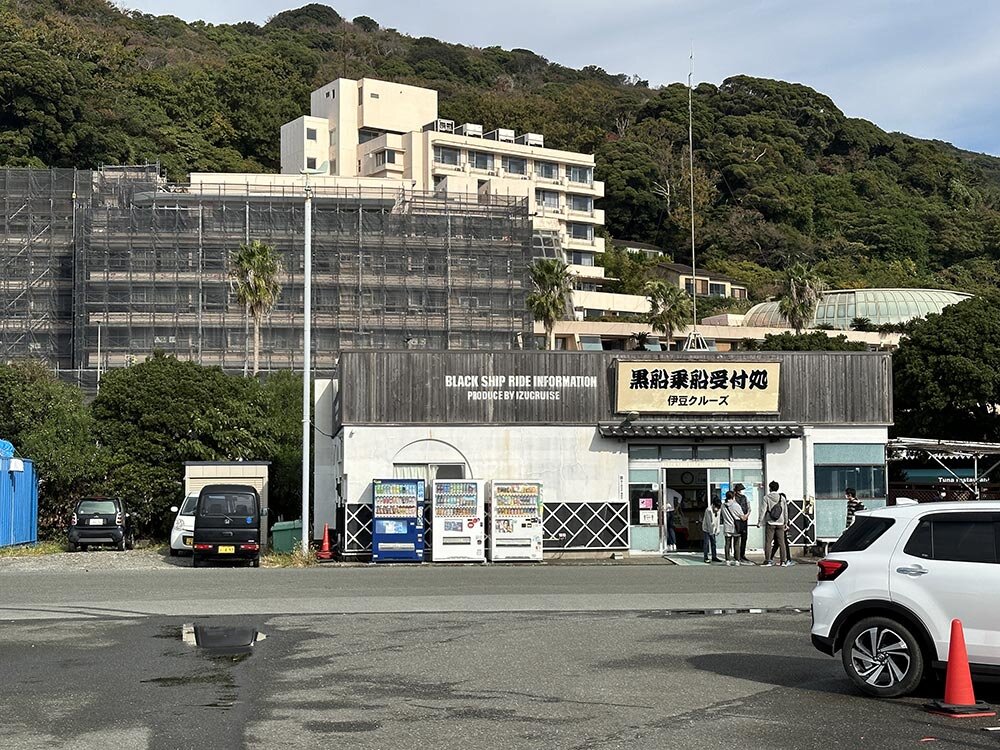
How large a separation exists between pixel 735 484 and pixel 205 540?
1386 centimetres

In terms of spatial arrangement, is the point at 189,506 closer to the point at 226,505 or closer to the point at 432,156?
the point at 226,505

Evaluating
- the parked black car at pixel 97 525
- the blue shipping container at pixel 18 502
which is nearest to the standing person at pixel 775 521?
the parked black car at pixel 97 525

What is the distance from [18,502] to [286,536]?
469 inches

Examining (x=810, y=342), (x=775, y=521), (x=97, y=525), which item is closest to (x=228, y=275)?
(x=810, y=342)

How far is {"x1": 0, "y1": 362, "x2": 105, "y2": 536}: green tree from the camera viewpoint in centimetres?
4356

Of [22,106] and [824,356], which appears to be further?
[22,106]

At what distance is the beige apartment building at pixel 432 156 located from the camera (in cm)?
10419

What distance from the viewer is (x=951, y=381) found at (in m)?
64.2

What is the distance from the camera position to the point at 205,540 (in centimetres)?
3066

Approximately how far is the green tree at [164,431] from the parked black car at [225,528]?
12.7m

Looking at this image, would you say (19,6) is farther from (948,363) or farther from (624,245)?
(948,363)

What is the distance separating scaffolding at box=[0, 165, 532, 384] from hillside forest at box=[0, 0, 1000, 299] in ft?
52.1

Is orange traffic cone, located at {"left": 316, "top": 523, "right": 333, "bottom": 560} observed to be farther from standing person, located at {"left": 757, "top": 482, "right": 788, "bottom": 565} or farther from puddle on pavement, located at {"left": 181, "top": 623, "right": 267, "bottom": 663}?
puddle on pavement, located at {"left": 181, "top": 623, "right": 267, "bottom": 663}

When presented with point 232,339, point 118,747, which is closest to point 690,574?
point 118,747
